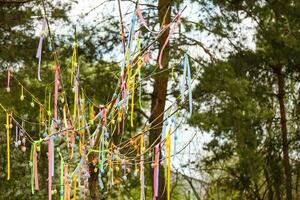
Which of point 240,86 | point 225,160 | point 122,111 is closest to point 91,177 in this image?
point 122,111

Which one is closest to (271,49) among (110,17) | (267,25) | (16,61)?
(267,25)

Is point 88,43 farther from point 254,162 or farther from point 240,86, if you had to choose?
point 254,162

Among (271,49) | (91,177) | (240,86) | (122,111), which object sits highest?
(271,49)

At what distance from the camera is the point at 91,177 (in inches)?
136

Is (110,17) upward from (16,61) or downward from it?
upward

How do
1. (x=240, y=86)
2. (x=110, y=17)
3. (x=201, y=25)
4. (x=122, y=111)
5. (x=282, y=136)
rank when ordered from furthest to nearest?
(x=282, y=136)
(x=110, y=17)
(x=201, y=25)
(x=240, y=86)
(x=122, y=111)

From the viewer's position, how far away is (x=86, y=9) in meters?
8.32

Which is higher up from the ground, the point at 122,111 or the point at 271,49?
the point at 271,49

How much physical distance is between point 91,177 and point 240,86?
4.15 m


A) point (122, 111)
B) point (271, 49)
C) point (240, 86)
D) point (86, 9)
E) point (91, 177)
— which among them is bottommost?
point (91, 177)

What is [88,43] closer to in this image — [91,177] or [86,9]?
[86,9]

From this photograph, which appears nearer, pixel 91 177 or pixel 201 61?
pixel 91 177

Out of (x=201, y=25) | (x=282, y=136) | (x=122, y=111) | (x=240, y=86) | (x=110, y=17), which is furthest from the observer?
(x=282, y=136)

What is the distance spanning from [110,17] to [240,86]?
83.8 inches
